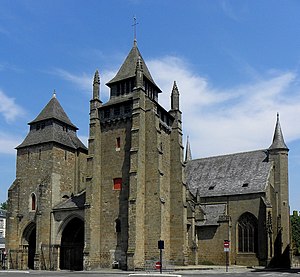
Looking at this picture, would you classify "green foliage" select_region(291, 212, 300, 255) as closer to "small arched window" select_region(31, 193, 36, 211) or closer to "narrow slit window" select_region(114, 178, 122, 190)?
"narrow slit window" select_region(114, 178, 122, 190)

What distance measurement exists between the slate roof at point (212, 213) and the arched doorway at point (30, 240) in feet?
62.7

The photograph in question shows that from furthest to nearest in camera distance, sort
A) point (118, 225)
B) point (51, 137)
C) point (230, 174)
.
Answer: point (230, 174) < point (51, 137) < point (118, 225)

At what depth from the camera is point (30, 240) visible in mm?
50312

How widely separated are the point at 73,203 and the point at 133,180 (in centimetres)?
883

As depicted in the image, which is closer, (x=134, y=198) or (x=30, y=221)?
(x=134, y=198)

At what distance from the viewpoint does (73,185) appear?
51906mm

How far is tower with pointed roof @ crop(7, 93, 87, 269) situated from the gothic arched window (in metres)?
19.3

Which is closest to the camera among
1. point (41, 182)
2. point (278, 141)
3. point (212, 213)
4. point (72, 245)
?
point (41, 182)

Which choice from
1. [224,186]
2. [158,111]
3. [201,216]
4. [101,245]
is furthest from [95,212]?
[224,186]

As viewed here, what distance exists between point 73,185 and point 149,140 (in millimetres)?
12873

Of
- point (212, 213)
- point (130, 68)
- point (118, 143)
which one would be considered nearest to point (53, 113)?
point (130, 68)

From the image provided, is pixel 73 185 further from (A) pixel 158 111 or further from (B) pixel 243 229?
(B) pixel 243 229

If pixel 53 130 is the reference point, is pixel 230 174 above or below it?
below

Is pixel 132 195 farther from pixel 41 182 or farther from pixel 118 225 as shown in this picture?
pixel 41 182
